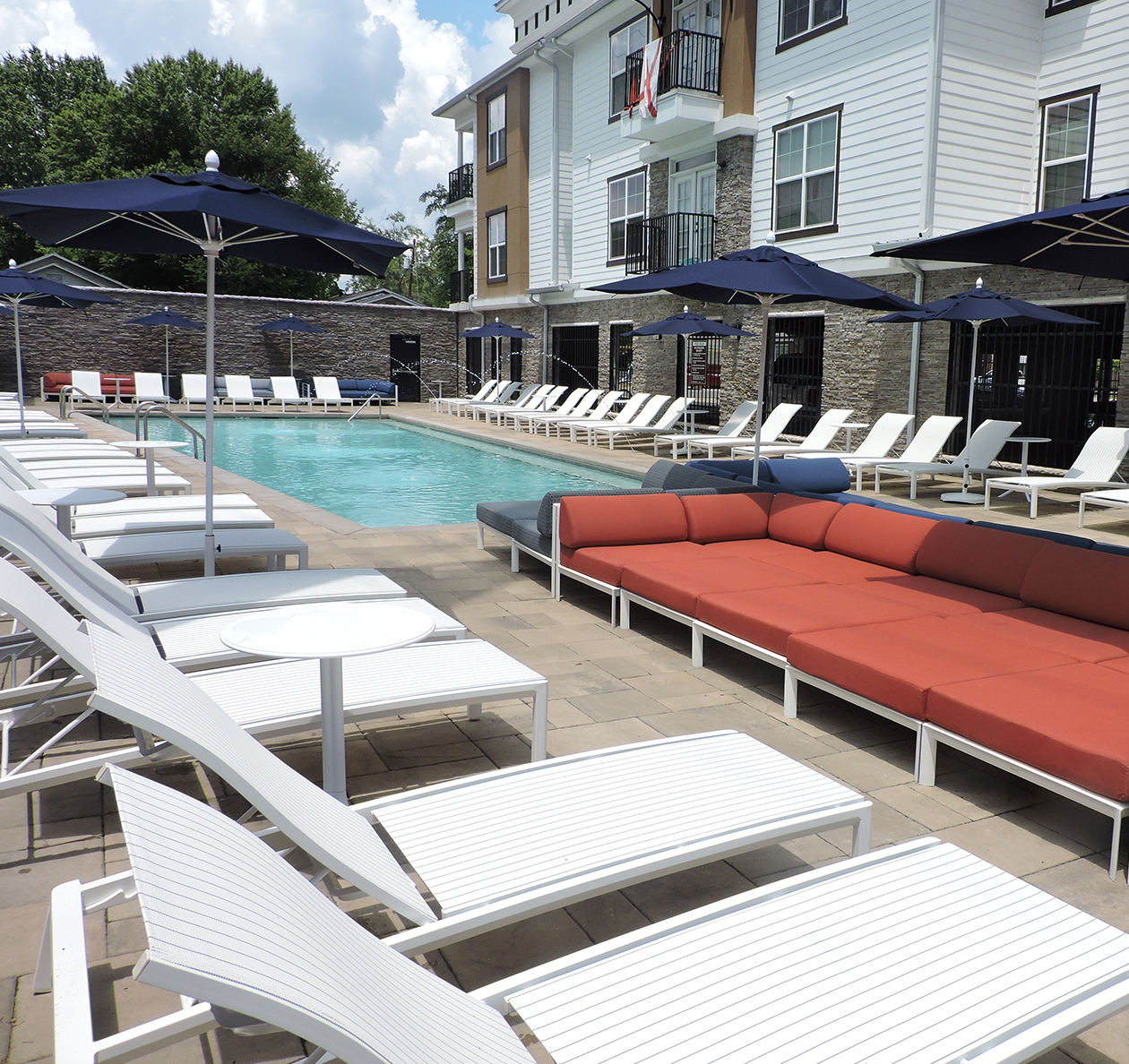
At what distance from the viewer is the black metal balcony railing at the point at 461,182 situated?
1080 inches

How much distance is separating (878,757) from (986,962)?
6.39 ft

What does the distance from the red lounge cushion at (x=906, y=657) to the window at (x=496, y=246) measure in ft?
72.5

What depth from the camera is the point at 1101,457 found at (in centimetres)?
968

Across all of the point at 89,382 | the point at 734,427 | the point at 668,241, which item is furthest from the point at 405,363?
the point at 734,427

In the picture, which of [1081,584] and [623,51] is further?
[623,51]

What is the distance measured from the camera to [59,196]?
459 cm

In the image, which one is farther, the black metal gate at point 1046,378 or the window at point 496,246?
the window at point 496,246

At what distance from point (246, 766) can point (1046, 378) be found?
1276 cm

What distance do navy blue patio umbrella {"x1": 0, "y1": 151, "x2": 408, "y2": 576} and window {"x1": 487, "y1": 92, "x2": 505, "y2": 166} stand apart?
19.9m

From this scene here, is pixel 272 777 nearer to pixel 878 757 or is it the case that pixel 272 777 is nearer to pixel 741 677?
pixel 878 757

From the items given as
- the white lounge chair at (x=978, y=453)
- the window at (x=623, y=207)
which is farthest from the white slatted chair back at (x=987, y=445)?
the window at (x=623, y=207)

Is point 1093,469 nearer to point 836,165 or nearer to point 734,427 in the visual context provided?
point 734,427

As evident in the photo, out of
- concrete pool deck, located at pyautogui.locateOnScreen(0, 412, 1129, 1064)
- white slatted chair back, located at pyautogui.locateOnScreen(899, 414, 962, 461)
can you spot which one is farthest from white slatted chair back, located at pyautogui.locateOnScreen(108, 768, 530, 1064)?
white slatted chair back, located at pyautogui.locateOnScreen(899, 414, 962, 461)

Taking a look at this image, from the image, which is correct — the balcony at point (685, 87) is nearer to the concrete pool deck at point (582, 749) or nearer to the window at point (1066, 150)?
the window at point (1066, 150)
